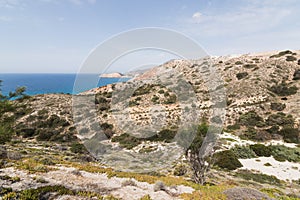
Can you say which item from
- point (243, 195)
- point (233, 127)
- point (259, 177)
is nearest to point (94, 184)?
point (243, 195)

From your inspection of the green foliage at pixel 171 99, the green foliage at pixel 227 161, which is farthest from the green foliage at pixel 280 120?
the green foliage at pixel 171 99

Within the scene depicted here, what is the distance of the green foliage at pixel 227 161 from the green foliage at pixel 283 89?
29.3m

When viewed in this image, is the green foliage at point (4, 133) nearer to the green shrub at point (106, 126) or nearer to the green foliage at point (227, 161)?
the green foliage at point (227, 161)

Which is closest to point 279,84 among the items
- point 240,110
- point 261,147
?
point 240,110

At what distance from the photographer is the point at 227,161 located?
2131cm

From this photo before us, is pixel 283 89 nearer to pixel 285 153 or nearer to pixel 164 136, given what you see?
pixel 285 153

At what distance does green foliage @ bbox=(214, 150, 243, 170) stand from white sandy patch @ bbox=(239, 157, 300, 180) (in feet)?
3.02

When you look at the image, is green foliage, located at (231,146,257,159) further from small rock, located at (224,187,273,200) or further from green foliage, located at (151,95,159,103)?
green foliage, located at (151,95,159,103)

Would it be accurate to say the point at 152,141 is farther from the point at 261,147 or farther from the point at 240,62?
the point at 240,62

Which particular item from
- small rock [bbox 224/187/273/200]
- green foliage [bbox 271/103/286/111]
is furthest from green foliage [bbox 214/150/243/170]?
green foliage [bbox 271/103/286/111]

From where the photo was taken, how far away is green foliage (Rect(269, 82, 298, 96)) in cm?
4147

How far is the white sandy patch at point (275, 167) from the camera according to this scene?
18.7 metres

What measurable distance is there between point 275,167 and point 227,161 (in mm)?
5380

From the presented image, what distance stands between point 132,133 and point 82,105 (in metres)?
20.8
